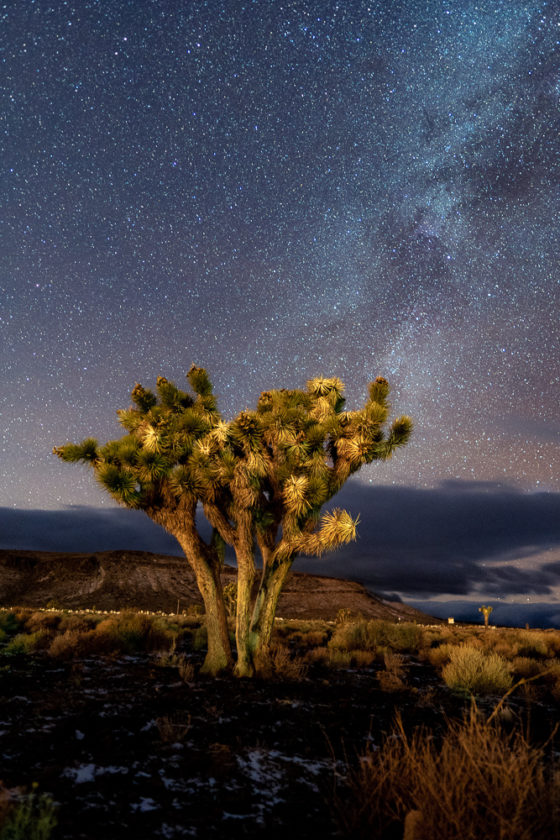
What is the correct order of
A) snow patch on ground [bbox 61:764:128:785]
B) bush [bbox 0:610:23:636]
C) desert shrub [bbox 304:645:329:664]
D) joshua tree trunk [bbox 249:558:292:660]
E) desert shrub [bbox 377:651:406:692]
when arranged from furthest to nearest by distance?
bush [bbox 0:610:23:636]
desert shrub [bbox 304:645:329:664]
joshua tree trunk [bbox 249:558:292:660]
desert shrub [bbox 377:651:406:692]
snow patch on ground [bbox 61:764:128:785]

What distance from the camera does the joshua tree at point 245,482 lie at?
36.1ft

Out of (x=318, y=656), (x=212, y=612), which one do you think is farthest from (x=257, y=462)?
(x=318, y=656)

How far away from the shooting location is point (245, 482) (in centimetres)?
1094

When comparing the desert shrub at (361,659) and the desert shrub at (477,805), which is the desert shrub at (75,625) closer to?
the desert shrub at (361,659)

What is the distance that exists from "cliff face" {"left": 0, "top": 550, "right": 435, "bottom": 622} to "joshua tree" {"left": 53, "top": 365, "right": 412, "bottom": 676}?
143 ft

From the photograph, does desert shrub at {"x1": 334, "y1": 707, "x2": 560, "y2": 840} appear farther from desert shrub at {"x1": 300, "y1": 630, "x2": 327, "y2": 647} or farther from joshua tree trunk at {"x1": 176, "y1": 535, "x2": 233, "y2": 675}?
desert shrub at {"x1": 300, "y1": 630, "x2": 327, "y2": 647}

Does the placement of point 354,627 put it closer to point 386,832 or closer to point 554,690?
point 554,690

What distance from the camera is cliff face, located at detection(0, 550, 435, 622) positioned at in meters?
54.3

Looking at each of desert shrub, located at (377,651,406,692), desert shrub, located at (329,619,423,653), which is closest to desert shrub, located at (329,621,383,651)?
desert shrub, located at (329,619,423,653)

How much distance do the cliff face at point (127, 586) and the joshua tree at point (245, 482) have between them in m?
43.7

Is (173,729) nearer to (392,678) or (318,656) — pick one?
(392,678)

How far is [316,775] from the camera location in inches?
219

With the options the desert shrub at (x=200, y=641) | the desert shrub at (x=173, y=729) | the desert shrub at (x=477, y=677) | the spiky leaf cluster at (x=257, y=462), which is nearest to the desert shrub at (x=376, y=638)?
the desert shrub at (x=200, y=641)

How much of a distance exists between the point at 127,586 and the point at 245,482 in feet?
173
